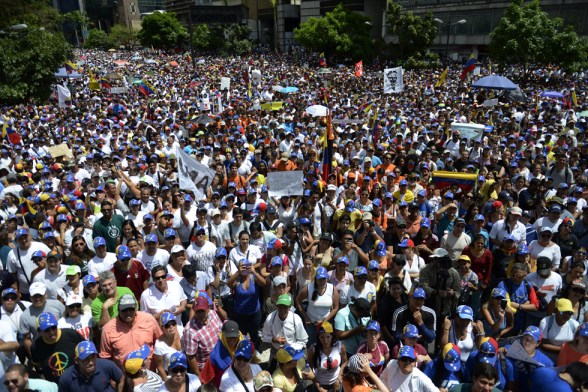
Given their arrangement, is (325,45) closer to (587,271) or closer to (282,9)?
(282,9)

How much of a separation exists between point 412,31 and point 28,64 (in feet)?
95.4

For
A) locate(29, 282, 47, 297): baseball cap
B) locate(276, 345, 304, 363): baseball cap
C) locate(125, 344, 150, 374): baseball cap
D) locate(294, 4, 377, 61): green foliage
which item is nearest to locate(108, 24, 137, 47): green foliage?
locate(294, 4, 377, 61): green foliage

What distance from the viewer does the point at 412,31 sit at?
37.7m

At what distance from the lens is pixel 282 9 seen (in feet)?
229

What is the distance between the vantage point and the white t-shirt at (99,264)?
530 cm

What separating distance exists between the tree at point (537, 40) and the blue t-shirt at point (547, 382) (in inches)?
1075

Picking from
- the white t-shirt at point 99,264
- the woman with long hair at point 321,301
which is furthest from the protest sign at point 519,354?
the white t-shirt at point 99,264

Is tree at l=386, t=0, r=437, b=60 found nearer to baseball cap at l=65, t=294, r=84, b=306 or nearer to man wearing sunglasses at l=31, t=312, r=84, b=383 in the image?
baseball cap at l=65, t=294, r=84, b=306

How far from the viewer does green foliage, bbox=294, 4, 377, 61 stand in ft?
147

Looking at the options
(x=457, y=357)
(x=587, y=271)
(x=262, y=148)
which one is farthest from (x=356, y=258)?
(x=262, y=148)

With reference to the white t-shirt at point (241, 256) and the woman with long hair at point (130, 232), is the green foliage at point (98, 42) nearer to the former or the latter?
the woman with long hair at point (130, 232)

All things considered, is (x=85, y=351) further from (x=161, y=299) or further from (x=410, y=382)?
(x=410, y=382)

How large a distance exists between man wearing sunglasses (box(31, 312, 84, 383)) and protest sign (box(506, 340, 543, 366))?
393 centimetres

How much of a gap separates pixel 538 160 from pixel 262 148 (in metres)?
6.41
